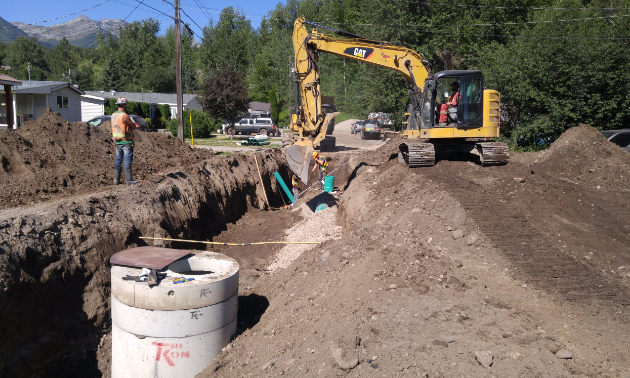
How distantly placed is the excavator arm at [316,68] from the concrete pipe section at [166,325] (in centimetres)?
677

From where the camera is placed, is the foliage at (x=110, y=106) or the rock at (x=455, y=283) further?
the foliage at (x=110, y=106)

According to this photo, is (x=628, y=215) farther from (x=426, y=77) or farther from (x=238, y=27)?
(x=238, y=27)

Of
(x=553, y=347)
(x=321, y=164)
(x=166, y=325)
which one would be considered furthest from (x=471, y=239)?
(x=321, y=164)

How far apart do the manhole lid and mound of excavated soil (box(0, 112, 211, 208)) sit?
301 cm

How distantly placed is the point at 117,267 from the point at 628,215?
30.3 ft

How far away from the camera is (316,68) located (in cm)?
1234

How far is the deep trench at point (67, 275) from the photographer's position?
561 centimetres

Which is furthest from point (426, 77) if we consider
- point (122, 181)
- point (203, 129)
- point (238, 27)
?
point (238, 27)

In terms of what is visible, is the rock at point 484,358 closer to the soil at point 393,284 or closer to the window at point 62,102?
the soil at point 393,284

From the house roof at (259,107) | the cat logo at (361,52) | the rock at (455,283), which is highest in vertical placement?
the house roof at (259,107)

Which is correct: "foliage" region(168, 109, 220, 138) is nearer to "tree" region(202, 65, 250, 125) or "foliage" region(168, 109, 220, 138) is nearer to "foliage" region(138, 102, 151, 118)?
"tree" region(202, 65, 250, 125)

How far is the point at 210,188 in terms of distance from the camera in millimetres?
11695

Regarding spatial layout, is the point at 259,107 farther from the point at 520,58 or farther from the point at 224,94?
the point at 520,58

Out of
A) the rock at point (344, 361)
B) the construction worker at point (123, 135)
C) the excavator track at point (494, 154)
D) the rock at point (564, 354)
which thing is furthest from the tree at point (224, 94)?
the rock at point (564, 354)
